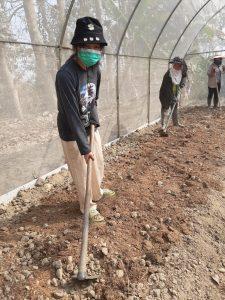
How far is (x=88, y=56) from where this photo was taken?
2.80 m

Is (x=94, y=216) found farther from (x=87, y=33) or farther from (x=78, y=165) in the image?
(x=87, y=33)

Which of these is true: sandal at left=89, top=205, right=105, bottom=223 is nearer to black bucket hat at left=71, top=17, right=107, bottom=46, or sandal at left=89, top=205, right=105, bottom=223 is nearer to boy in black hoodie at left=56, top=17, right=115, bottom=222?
boy in black hoodie at left=56, top=17, right=115, bottom=222

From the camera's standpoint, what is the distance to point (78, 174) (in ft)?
10.2

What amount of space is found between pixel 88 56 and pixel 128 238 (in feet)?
5.40

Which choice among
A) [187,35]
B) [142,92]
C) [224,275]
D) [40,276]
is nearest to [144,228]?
[224,275]

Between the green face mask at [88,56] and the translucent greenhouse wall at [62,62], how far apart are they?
1.26m

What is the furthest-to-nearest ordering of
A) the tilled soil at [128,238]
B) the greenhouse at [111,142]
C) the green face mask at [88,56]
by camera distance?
1. the green face mask at [88,56]
2. the greenhouse at [111,142]
3. the tilled soil at [128,238]

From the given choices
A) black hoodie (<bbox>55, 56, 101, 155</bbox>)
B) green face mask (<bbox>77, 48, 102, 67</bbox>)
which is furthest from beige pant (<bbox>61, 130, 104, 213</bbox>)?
green face mask (<bbox>77, 48, 102, 67</bbox>)

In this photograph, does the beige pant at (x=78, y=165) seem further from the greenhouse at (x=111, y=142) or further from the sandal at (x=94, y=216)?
the greenhouse at (x=111, y=142)

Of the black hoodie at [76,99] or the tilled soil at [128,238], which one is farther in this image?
the black hoodie at [76,99]

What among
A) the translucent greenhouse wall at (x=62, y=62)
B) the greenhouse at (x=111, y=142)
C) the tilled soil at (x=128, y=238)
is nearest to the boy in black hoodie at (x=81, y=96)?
the tilled soil at (x=128, y=238)

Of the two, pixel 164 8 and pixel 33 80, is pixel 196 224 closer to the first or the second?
pixel 33 80

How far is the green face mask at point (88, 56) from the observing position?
9.12 ft

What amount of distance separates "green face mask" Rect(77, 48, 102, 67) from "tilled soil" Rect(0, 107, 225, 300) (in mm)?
1505
